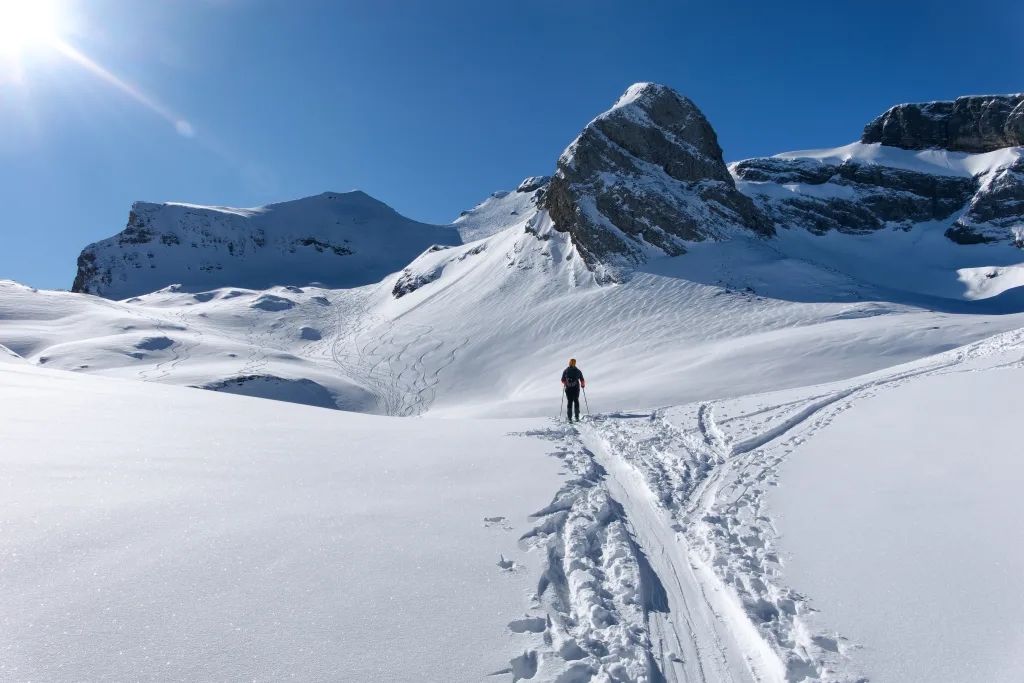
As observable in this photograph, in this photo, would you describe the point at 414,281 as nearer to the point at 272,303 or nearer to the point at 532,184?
the point at 272,303

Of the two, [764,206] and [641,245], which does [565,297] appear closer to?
[641,245]

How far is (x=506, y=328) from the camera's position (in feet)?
117

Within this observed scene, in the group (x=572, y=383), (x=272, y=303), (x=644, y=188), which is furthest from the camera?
(x=272, y=303)

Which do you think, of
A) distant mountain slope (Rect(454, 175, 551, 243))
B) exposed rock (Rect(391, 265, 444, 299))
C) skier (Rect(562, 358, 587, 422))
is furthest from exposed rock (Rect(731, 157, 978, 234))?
skier (Rect(562, 358, 587, 422))

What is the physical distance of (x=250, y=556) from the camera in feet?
12.8

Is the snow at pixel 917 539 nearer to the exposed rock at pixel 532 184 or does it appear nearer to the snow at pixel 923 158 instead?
the snow at pixel 923 158

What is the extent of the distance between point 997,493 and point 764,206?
65945 millimetres

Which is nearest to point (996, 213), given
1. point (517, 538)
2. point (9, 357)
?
point (517, 538)

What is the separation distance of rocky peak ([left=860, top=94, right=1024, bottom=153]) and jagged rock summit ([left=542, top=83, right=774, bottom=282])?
2185 inches

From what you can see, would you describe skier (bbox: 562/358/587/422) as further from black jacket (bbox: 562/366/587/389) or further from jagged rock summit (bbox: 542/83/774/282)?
jagged rock summit (bbox: 542/83/774/282)

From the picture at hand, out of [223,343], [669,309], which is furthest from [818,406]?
[223,343]

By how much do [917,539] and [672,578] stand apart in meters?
2.10

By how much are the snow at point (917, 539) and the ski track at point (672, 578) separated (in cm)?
25

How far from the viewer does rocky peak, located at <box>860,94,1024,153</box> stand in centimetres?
7308
